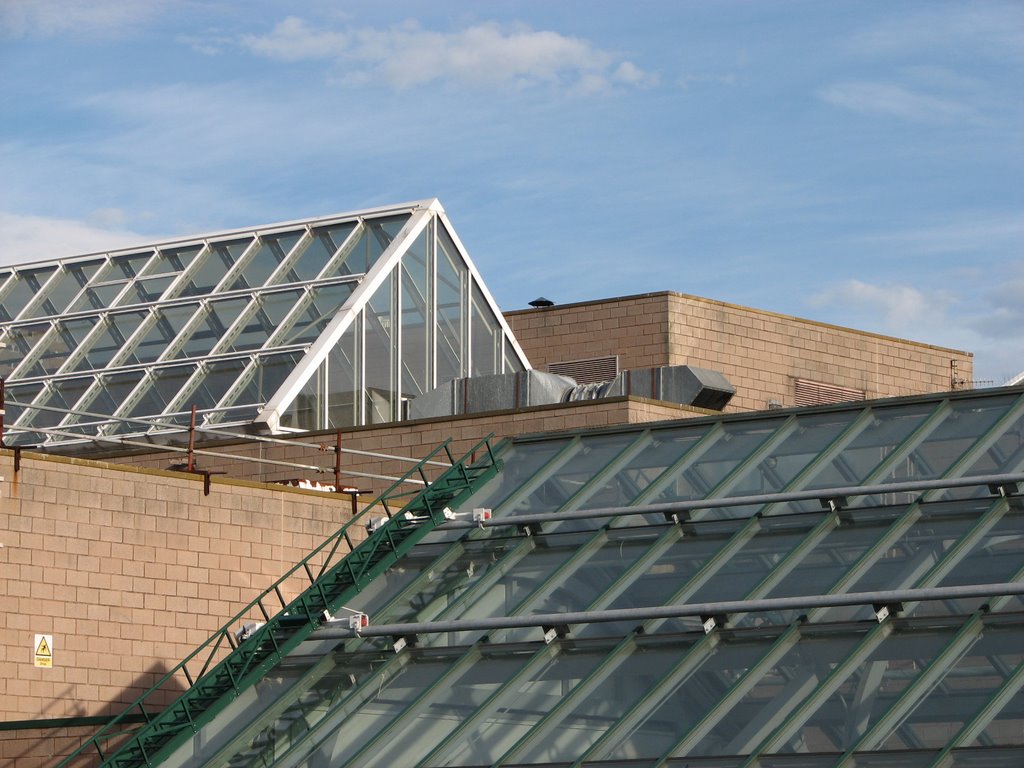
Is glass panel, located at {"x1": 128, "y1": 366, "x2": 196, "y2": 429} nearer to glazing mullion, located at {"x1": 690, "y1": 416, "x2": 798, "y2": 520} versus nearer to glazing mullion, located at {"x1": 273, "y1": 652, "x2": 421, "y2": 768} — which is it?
glazing mullion, located at {"x1": 690, "y1": 416, "x2": 798, "y2": 520}

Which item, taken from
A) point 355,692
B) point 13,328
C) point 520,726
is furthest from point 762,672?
point 13,328

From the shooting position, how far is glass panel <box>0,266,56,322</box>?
40.4 metres

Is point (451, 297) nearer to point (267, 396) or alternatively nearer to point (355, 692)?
point (267, 396)

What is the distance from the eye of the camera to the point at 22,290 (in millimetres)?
41031

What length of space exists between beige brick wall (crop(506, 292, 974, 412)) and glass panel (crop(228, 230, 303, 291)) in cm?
753

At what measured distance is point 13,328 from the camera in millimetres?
39312

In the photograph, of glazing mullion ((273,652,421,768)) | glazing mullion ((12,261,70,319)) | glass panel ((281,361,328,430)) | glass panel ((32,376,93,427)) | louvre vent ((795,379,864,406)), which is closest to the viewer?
glazing mullion ((273,652,421,768))

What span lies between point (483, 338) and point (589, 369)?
4740 millimetres

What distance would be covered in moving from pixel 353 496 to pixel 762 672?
11.6 m

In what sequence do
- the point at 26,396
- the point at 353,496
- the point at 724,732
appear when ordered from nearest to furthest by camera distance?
the point at 724,732, the point at 353,496, the point at 26,396

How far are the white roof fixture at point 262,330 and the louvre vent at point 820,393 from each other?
24.0 ft

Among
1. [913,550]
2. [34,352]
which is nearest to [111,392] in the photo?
[34,352]

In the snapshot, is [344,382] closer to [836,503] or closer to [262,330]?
[262,330]

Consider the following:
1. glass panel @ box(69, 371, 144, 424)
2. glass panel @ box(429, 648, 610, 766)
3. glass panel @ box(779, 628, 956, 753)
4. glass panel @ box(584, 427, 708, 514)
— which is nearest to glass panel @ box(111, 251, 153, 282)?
glass panel @ box(69, 371, 144, 424)
